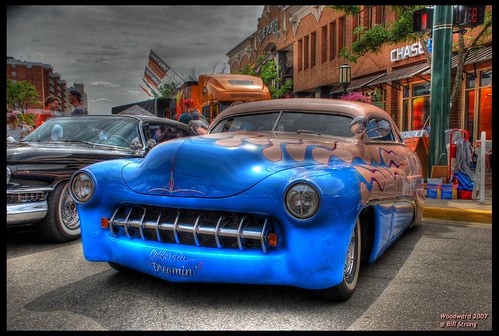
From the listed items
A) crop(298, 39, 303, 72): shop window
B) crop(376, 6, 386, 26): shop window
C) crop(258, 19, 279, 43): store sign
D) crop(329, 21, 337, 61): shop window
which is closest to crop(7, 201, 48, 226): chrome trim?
crop(376, 6, 386, 26): shop window

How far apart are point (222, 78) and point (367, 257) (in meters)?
12.3

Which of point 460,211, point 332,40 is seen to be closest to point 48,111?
point 460,211

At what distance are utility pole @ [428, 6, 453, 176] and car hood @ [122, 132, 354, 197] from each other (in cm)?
574

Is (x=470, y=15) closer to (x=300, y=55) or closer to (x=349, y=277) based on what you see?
(x=349, y=277)

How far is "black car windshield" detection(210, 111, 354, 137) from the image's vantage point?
162 inches

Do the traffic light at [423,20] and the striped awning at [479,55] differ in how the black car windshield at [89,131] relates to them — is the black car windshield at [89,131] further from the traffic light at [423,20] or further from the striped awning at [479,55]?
the striped awning at [479,55]

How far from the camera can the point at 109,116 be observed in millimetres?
6039

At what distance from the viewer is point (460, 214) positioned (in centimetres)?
657

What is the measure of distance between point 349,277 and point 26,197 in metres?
3.03

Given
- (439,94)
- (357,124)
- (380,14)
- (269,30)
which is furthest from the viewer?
(269,30)

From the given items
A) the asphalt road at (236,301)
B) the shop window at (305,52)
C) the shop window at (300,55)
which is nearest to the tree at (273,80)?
the shop window at (300,55)

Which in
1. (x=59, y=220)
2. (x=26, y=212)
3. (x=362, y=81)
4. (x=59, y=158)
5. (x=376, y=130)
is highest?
(x=362, y=81)

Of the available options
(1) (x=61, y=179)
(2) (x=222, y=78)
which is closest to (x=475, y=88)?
(2) (x=222, y=78)

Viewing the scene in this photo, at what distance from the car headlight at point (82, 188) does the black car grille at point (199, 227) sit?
272 millimetres
